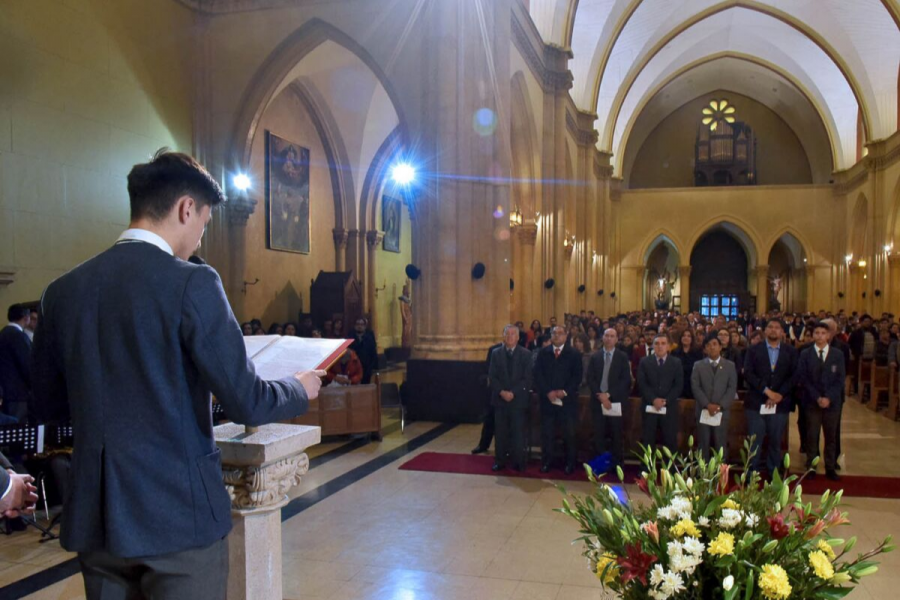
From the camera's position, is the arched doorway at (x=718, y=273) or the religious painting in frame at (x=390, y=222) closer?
the religious painting in frame at (x=390, y=222)

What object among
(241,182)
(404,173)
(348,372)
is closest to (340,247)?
(404,173)

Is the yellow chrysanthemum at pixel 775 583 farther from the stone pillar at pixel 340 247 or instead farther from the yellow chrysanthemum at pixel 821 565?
the stone pillar at pixel 340 247

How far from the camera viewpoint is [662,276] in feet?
128

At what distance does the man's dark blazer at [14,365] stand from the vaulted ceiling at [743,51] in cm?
1591

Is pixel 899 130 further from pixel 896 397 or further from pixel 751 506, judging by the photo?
pixel 751 506

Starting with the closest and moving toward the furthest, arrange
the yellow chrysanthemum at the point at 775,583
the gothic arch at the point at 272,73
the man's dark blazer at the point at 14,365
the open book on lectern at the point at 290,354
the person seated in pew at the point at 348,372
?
the yellow chrysanthemum at the point at 775,583 < the open book on lectern at the point at 290,354 < the man's dark blazer at the point at 14,365 < the person seated in pew at the point at 348,372 < the gothic arch at the point at 272,73

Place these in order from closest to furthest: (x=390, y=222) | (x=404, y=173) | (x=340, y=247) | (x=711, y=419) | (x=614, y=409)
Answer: (x=711, y=419), (x=614, y=409), (x=404, y=173), (x=340, y=247), (x=390, y=222)

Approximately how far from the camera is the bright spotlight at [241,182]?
1369 cm

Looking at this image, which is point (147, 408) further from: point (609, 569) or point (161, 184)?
point (609, 569)

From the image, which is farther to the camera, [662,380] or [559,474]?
[559,474]

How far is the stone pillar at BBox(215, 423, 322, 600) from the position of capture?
2568 millimetres

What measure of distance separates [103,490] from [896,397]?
38.4ft

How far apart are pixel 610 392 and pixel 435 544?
3.07m

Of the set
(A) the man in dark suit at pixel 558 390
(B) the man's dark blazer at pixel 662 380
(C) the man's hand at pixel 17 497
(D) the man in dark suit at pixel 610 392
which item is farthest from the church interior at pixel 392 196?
(C) the man's hand at pixel 17 497
